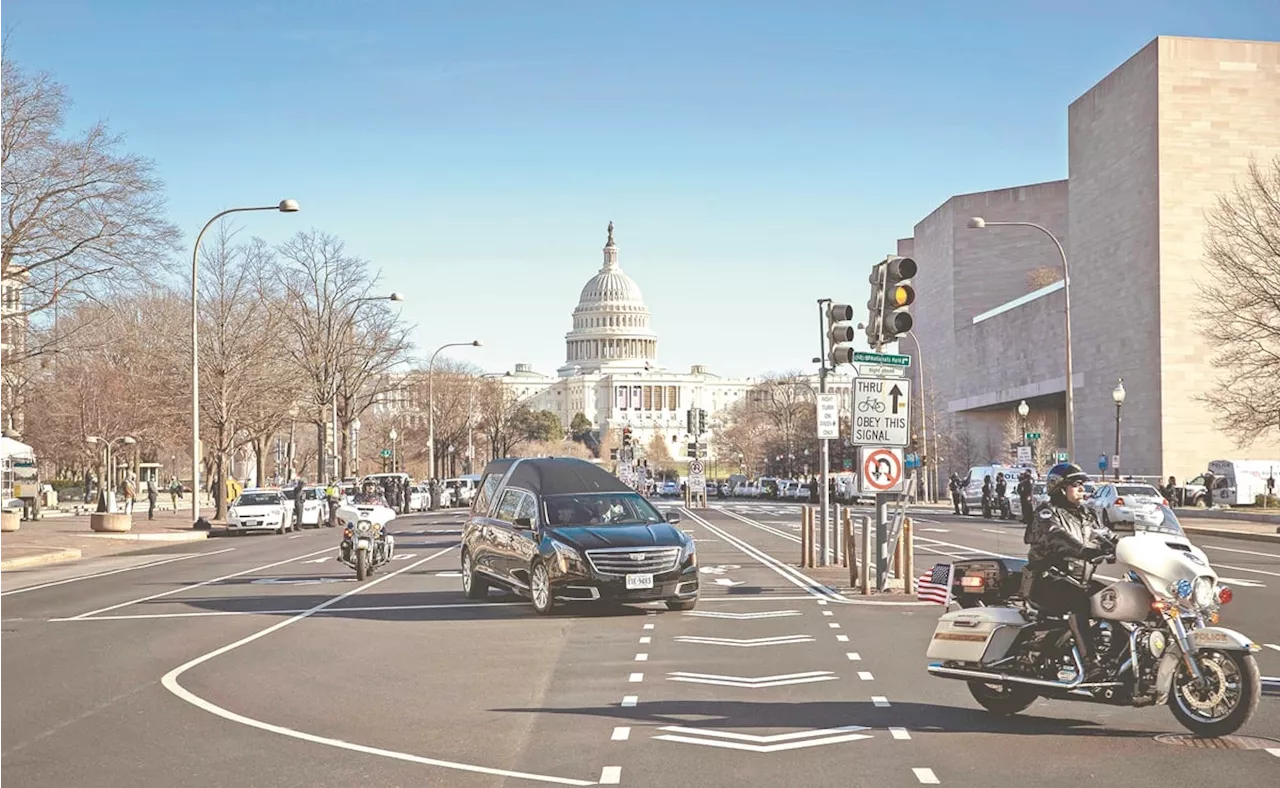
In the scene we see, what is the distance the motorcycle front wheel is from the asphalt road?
26 cm

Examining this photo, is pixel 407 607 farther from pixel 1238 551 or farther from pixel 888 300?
pixel 1238 551

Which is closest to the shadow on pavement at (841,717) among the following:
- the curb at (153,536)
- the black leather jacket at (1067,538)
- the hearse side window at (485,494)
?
the black leather jacket at (1067,538)

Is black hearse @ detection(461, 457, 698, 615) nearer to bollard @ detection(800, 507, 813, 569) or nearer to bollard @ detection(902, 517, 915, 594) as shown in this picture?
bollard @ detection(902, 517, 915, 594)

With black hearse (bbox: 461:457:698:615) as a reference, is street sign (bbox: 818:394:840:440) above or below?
above

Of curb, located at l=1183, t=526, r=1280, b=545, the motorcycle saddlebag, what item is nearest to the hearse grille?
the motorcycle saddlebag

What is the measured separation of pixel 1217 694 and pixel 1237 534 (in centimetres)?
3383

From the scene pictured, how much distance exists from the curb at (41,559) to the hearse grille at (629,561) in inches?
694

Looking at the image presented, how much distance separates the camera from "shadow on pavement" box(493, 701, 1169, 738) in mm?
10055

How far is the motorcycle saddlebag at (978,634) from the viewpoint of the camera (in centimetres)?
1025

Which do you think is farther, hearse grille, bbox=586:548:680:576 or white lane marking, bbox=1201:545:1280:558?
white lane marking, bbox=1201:545:1280:558

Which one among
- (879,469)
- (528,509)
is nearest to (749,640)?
(528,509)

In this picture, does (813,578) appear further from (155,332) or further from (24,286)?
(155,332)

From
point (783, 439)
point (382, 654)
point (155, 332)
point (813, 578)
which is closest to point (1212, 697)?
point (382, 654)

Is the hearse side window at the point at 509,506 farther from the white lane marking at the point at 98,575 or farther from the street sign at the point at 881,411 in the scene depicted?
the white lane marking at the point at 98,575
